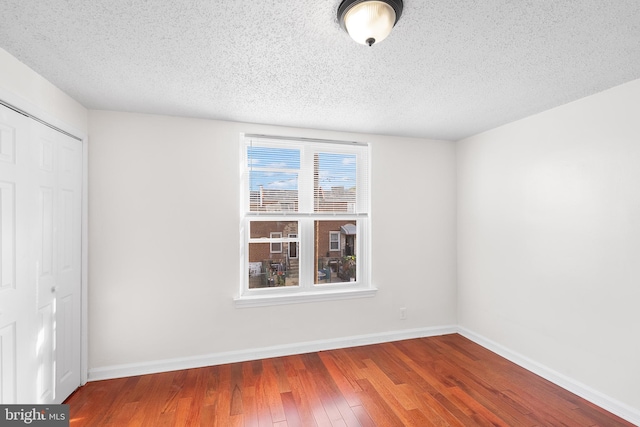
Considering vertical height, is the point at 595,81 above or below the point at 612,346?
above

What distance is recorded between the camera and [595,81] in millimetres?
2139

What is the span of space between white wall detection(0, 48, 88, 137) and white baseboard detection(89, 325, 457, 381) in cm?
215

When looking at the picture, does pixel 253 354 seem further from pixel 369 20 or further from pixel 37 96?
pixel 369 20

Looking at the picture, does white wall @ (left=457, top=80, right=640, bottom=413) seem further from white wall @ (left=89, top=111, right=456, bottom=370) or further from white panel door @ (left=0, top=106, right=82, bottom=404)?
white panel door @ (left=0, top=106, right=82, bottom=404)

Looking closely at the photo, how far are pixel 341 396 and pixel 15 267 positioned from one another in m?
2.46

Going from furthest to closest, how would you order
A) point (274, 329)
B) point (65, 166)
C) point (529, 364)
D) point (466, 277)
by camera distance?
point (466, 277) → point (274, 329) → point (529, 364) → point (65, 166)

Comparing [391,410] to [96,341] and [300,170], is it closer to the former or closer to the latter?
[300,170]

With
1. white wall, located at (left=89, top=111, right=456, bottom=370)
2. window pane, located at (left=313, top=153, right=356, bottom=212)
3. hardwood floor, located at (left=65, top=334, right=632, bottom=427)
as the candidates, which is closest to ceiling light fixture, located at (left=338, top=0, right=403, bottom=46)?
white wall, located at (left=89, top=111, right=456, bottom=370)

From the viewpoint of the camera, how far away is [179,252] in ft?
9.47

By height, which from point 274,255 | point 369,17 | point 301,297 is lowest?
point 301,297

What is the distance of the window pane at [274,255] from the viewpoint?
322cm

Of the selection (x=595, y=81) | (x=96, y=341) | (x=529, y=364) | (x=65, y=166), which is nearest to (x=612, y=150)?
(x=595, y=81)

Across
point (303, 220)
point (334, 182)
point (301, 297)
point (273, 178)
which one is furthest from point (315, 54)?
point (301, 297)

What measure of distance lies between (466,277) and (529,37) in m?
2.82
